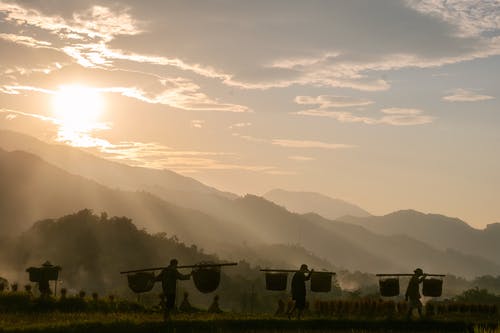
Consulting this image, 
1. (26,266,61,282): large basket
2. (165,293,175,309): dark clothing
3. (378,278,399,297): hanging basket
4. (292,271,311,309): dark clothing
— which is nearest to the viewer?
(165,293,175,309): dark clothing

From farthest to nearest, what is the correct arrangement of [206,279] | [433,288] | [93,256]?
[93,256] < [433,288] < [206,279]

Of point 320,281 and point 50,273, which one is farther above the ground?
point 50,273

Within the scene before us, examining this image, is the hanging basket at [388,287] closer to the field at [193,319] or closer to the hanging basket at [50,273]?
the field at [193,319]

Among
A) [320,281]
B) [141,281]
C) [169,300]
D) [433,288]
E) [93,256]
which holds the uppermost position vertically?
[141,281]

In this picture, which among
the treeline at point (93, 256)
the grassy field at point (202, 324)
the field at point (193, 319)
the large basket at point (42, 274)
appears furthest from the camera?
the treeline at point (93, 256)

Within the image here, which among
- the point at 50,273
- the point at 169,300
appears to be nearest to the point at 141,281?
the point at 169,300

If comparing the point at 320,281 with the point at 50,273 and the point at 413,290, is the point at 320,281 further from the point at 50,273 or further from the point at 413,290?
the point at 50,273

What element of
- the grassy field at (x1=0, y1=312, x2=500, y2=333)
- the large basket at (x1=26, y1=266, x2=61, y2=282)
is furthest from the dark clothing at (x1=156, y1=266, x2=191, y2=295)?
the large basket at (x1=26, y1=266, x2=61, y2=282)

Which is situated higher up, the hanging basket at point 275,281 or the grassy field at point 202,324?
the hanging basket at point 275,281

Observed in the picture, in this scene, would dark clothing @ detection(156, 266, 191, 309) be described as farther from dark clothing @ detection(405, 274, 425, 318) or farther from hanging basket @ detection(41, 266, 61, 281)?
dark clothing @ detection(405, 274, 425, 318)

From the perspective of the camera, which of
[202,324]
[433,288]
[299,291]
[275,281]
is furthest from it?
[275,281]

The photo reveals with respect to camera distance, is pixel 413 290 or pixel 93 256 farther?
pixel 93 256

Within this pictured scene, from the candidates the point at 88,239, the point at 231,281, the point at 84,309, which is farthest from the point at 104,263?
the point at 84,309

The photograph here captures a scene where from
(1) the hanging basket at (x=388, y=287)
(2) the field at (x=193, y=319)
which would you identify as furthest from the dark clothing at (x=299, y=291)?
(1) the hanging basket at (x=388, y=287)
